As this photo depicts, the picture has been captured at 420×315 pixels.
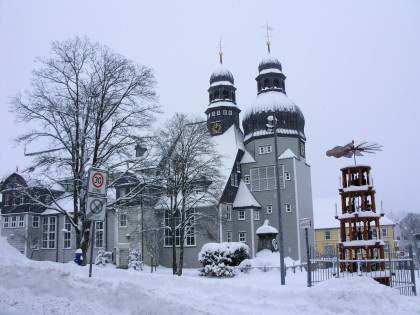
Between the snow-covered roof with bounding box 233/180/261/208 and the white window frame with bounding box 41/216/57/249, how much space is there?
70.8 feet

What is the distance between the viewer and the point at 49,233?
5159 centimetres

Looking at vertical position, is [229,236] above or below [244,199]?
below

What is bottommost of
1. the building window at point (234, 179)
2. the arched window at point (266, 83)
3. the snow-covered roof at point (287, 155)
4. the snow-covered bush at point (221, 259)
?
the snow-covered bush at point (221, 259)

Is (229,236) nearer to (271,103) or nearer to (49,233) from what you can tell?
(271,103)

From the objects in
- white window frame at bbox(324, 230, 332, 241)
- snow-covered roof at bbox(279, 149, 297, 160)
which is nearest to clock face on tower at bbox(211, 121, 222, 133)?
snow-covered roof at bbox(279, 149, 297, 160)

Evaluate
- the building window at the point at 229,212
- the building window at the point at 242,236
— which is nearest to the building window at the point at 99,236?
the building window at the point at 229,212

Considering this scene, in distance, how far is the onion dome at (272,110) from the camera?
152 ft

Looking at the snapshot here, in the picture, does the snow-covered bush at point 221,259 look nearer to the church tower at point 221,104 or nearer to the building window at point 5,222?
the church tower at point 221,104

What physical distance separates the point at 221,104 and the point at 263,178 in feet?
33.0

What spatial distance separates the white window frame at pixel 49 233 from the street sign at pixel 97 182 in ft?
134

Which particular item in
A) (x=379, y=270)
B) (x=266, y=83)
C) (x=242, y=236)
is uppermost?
(x=266, y=83)

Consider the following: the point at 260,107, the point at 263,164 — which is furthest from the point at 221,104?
the point at 263,164

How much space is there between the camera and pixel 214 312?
34.7ft

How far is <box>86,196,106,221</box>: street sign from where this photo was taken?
12602 mm
